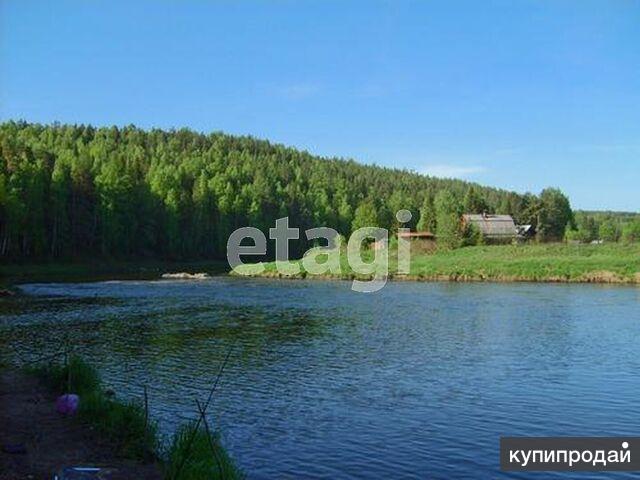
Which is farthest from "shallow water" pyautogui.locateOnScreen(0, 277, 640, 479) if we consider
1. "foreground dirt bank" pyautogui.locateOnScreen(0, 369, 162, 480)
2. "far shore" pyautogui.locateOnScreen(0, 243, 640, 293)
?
"far shore" pyautogui.locateOnScreen(0, 243, 640, 293)

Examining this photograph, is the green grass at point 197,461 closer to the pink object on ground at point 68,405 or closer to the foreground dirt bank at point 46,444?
the foreground dirt bank at point 46,444

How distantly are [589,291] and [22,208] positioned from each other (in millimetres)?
67432

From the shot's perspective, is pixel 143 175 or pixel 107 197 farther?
pixel 143 175

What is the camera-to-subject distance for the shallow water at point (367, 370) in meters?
16.2

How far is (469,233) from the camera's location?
360 feet

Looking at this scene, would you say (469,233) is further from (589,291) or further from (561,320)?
(561,320)

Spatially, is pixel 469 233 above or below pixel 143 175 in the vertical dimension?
below

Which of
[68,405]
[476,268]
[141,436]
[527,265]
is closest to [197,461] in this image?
[141,436]

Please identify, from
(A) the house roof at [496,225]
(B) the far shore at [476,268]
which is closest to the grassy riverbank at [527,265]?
(B) the far shore at [476,268]

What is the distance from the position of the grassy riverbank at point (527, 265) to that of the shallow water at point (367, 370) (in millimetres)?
21290

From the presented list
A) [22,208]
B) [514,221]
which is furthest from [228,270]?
[514,221]

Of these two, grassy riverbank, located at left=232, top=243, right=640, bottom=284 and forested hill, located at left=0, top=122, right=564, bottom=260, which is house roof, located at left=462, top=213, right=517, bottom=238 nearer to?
forested hill, located at left=0, top=122, right=564, bottom=260

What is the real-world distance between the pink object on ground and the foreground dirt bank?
0.56 ft

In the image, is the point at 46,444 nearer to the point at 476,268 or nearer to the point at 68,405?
the point at 68,405
